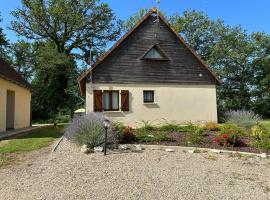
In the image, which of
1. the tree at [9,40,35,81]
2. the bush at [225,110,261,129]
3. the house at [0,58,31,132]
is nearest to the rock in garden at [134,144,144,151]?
the bush at [225,110,261,129]

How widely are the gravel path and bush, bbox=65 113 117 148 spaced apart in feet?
1.79

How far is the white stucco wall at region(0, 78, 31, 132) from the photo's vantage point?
16656 mm

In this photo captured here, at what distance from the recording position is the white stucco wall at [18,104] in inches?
656

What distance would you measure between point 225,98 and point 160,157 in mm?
30583

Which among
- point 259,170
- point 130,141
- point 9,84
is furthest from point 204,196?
point 9,84

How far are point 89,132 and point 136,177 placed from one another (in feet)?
10.7

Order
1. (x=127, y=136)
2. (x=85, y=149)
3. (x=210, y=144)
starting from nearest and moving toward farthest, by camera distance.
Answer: (x=85, y=149)
(x=210, y=144)
(x=127, y=136)

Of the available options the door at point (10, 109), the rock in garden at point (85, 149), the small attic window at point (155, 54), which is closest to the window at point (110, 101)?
the small attic window at point (155, 54)

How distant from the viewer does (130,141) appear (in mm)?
11438

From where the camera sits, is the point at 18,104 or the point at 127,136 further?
the point at 18,104

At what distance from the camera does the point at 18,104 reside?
20984mm

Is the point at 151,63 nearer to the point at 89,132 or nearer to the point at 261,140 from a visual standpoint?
the point at 261,140

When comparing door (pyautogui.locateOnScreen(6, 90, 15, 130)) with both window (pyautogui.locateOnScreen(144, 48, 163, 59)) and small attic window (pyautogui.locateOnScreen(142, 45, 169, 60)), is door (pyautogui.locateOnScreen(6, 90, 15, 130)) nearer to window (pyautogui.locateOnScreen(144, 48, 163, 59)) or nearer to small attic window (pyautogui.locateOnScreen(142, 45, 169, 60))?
window (pyautogui.locateOnScreen(144, 48, 163, 59))

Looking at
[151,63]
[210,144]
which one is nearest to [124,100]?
[151,63]
